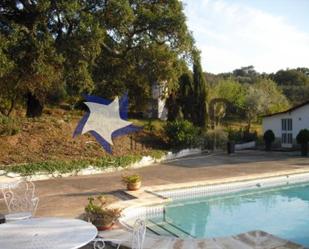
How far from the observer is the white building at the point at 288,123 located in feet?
81.3

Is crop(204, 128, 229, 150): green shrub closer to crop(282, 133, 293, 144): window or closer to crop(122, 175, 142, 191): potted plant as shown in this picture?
crop(282, 133, 293, 144): window

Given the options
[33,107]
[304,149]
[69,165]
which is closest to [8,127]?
[69,165]

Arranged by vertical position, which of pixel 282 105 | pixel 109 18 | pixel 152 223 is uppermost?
pixel 109 18

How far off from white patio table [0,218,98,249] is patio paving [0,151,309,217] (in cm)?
386

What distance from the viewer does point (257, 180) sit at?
1395 cm

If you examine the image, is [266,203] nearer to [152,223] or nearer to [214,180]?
[214,180]

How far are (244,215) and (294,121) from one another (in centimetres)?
1652

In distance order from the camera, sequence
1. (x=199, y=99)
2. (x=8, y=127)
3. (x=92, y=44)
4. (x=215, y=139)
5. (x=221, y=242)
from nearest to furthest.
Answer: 1. (x=221, y=242)
2. (x=8, y=127)
3. (x=92, y=44)
4. (x=215, y=139)
5. (x=199, y=99)

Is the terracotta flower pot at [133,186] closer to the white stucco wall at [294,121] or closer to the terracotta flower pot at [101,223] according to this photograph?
the terracotta flower pot at [101,223]

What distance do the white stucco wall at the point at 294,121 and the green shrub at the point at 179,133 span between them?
767 centimetres

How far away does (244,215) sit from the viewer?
34.7ft

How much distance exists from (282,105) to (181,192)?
2763 cm

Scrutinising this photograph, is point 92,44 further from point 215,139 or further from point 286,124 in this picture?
point 286,124

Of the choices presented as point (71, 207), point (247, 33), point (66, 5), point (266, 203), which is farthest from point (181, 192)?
point (66, 5)
